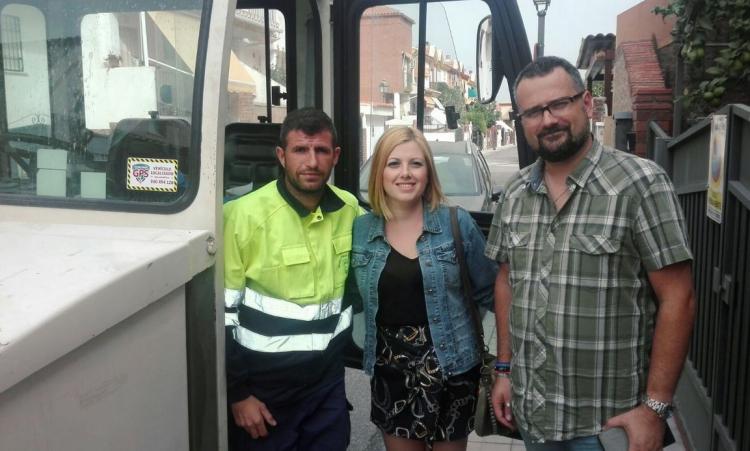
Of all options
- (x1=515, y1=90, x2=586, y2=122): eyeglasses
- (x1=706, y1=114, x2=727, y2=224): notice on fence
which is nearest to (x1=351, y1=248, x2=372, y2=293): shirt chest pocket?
(x1=515, y1=90, x2=586, y2=122): eyeglasses

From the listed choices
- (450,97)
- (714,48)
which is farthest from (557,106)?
(714,48)

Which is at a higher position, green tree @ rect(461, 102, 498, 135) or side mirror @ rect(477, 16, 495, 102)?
side mirror @ rect(477, 16, 495, 102)

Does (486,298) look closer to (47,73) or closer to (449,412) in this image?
(449,412)

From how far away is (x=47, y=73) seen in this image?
2.29 meters

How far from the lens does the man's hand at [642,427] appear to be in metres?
1.94

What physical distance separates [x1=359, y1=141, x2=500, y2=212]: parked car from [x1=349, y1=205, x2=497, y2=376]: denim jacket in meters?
0.87

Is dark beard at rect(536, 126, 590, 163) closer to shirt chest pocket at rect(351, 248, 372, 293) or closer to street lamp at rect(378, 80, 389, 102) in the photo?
shirt chest pocket at rect(351, 248, 372, 293)

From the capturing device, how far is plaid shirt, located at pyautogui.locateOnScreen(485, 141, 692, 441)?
1.90m

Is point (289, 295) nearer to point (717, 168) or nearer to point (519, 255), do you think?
point (519, 255)

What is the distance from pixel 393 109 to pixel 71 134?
1529 mm

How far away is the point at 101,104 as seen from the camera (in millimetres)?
2238

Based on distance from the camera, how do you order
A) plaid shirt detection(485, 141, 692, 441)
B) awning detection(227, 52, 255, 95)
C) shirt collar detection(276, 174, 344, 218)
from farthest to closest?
awning detection(227, 52, 255, 95), shirt collar detection(276, 174, 344, 218), plaid shirt detection(485, 141, 692, 441)

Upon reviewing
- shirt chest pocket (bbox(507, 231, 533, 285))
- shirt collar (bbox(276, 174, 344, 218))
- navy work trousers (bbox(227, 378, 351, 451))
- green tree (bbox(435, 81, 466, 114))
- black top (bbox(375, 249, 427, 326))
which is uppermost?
green tree (bbox(435, 81, 466, 114))

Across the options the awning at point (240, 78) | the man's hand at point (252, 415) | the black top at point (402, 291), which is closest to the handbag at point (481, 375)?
the black top at point (402, 291)
